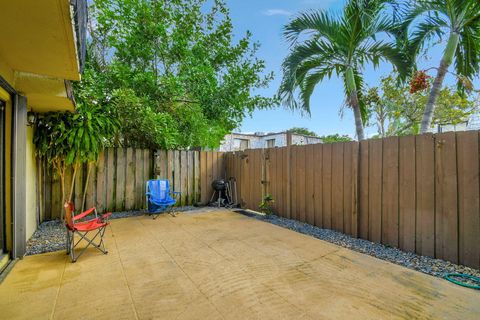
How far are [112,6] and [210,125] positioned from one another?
3532mm

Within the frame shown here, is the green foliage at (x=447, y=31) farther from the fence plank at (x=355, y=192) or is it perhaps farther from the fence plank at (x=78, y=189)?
the fence plank at (x=78, y=189)

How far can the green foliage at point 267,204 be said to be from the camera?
5062 mm

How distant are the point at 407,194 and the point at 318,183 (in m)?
1.45

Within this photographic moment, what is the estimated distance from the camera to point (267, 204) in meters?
5.14

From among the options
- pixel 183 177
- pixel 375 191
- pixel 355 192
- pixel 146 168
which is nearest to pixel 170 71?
pixel 146 168

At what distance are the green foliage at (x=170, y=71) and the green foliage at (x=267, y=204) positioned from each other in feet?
8.54

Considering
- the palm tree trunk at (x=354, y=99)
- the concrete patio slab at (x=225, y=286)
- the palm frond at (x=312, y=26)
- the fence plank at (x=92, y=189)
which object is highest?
the palm frond at (x=312, y=26)

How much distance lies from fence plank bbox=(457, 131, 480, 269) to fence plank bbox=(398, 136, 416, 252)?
466 mm

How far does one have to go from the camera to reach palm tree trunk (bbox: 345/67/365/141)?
183 inches

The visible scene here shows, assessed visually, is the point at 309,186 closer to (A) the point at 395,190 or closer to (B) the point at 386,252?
(A) the point at 395,190

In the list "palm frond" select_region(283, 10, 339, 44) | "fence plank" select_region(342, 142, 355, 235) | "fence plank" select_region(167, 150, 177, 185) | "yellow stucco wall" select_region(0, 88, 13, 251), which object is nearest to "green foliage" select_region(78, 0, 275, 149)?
"fence plank" select_region(167, 150, 177, 185)

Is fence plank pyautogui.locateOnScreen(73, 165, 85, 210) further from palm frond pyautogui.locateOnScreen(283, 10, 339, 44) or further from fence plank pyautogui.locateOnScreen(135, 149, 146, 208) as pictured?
palm frond pyautogui.locateOnScreen(283, 10, 339, 44)

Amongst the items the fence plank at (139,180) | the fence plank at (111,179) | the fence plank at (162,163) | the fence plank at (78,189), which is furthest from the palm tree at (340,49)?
the fence plank at (78,189)

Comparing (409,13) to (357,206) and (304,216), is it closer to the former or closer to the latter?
(357,206)
